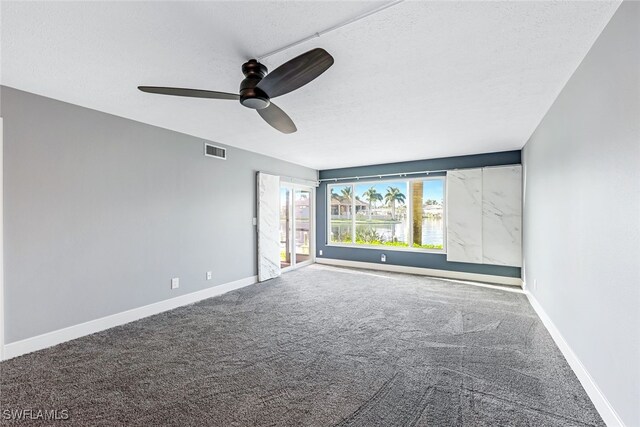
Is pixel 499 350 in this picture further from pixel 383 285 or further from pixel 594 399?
pixel 383 285

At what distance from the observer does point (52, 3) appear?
1.54 meters

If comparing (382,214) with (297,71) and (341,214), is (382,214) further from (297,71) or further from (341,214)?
(297,71)

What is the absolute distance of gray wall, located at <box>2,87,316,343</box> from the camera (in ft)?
8.47

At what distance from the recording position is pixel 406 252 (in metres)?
6.08

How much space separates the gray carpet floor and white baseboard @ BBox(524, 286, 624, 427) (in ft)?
0.18

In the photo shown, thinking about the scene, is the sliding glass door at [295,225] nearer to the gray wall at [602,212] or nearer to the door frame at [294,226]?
the door frame at [294,226]

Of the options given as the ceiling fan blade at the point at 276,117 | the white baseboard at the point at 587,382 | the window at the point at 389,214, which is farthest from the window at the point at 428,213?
the ceiling fan blade at the point at 276,117

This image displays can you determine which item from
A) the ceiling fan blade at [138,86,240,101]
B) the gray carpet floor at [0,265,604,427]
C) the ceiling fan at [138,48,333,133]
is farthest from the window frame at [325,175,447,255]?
the ceiling fan blade at [138,86,240,101]

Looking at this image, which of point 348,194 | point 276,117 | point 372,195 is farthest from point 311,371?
point 348,194

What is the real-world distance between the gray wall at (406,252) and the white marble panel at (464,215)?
178mm

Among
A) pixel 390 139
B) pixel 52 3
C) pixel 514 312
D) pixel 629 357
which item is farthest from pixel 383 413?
pixel 390 139

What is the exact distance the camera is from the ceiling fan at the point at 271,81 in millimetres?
1628

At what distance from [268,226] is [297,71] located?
3958 mm

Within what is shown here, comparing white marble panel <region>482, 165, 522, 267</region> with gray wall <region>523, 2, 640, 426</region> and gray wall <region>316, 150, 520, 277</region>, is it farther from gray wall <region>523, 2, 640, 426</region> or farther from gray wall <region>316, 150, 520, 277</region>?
gray wall <region>523, 2, 640, 426</region>
